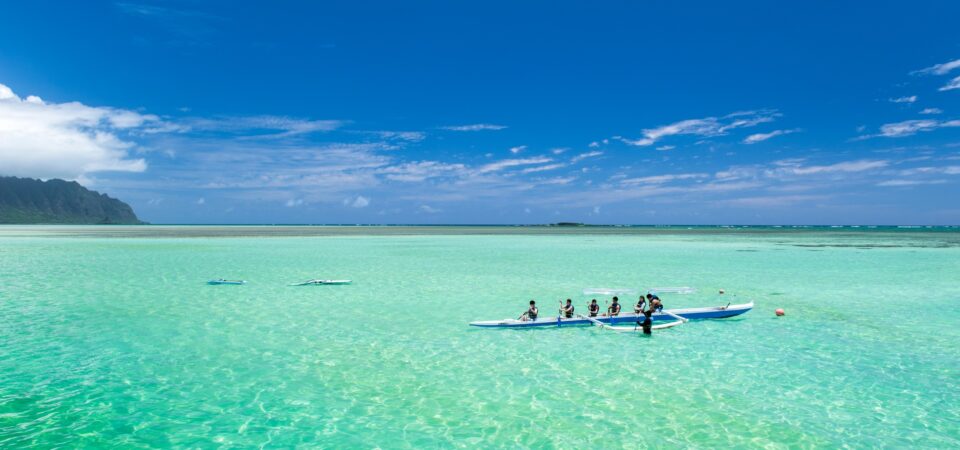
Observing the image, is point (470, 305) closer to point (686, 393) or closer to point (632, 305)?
point (632, 305)

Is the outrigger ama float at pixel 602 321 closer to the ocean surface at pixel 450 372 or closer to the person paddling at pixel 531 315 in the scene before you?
the person paddling at pixel 531 315

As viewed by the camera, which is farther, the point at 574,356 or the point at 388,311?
the point at 388,311

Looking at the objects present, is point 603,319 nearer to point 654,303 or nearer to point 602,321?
point 602,321

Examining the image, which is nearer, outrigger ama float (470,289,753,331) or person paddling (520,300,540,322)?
outrigger ama float (470,289,753,331)

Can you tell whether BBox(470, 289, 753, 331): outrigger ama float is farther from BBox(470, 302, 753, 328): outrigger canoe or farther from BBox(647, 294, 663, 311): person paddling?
BBox(647, 294, 663, 311): person paddling

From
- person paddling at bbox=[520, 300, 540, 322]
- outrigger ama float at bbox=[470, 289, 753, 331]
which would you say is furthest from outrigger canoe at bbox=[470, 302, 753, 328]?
person paddling at bbox=[520, 300, 540, 322]

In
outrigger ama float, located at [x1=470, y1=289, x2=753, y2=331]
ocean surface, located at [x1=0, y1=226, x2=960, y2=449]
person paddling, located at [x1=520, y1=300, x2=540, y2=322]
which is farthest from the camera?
person paddling, located at [x1=520, y1=300, x2=540, y2=322]

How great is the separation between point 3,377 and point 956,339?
30.9 metres

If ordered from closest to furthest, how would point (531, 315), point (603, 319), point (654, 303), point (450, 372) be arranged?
point (450, 372) → point (531, 315) → point (603, 319) → point (654, 303)

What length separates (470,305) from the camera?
2567 centimetres

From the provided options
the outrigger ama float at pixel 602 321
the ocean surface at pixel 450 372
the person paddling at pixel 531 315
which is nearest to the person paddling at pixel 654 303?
the outrigger ama float at pixel 602 321

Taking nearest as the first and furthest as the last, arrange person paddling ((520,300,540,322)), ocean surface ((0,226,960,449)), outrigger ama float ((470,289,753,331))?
ocean surface ((0,226,960,449)), outrigger ama float ((470,289,753,331)), person paddling ((520,300,540,322))

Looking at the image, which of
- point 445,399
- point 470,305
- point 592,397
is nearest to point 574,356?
point 592,397

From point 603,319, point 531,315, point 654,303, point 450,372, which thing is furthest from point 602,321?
point 450,372
